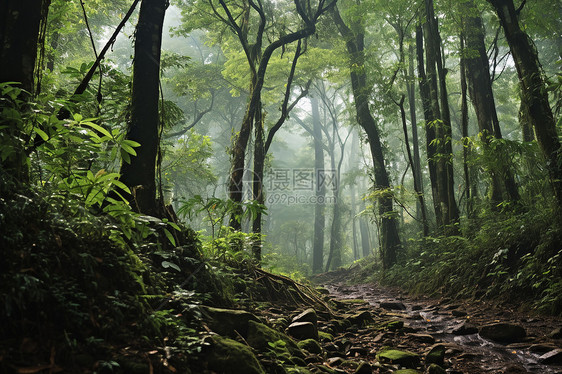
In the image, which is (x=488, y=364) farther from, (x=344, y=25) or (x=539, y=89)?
(x=344, y=25)

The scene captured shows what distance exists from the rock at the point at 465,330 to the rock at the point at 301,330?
198 centimetres

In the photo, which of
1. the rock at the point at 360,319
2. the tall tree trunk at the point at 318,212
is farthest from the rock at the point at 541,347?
the tall tree trunk at the point at 318,212

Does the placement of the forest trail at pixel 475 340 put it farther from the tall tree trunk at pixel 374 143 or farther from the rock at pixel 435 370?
the tall tree trunk at pixel 374 143

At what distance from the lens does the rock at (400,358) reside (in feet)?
10.4

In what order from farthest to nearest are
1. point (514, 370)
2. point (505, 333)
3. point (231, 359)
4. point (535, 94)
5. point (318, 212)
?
point (318, 212) < point (535, 94) < point (505, 333) < point (514, 370) < point (231, 359)

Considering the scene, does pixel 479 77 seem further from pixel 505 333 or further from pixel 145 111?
pixel 145 111

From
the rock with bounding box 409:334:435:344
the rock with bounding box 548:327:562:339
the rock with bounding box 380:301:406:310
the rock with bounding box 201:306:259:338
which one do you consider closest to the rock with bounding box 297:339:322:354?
the rock with bounding box 201:306:259:338

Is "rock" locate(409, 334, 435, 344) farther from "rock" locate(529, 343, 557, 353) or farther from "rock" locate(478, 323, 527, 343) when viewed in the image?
"rock" locate(529, 343, 557, 353)

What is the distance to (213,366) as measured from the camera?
6.98ft

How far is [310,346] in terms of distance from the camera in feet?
10.8

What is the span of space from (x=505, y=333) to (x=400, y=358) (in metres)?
1.54

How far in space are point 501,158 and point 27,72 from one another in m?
7.68

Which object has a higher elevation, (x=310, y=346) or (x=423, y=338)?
(x=310, y=346)

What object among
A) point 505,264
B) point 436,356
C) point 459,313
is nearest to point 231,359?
point 436,356
